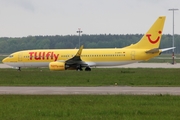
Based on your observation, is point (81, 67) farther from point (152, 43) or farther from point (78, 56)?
point (152, 43)

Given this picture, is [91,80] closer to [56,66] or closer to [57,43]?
[56,66]

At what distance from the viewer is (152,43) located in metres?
55.1

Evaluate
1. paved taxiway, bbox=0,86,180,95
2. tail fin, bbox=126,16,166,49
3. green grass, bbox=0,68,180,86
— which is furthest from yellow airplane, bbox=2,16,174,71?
paved taxiway, bbox=0,86,180,95
